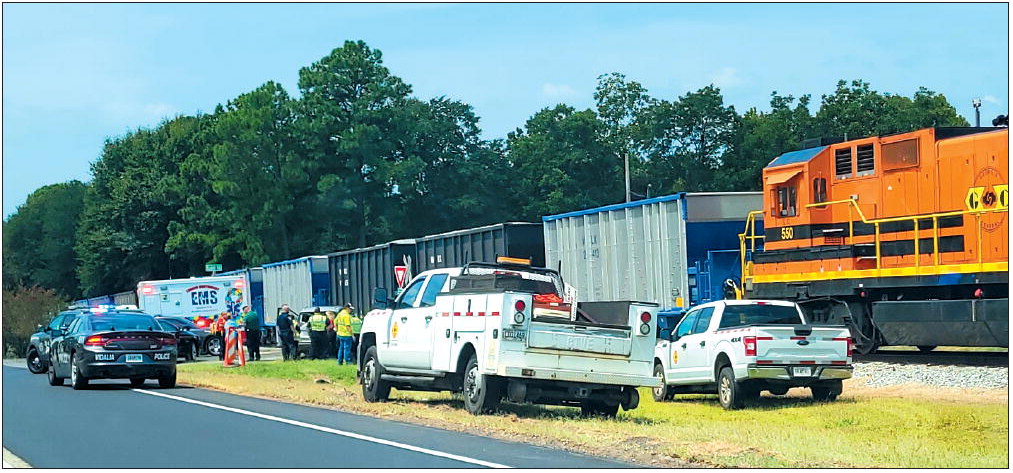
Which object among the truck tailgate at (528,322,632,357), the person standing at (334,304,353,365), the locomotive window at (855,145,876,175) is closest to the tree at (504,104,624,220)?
the person standing at (334,304,353,365)

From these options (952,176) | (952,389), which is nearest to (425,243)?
(952,176)

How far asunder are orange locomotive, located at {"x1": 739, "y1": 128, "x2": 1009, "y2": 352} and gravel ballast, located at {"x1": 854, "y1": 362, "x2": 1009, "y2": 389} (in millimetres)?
671

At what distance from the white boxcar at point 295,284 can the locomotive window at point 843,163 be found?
25.5 m

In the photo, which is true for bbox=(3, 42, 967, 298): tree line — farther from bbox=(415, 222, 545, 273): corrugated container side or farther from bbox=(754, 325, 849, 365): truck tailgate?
bbox=(754, 325, 849, 365): truck tailgate

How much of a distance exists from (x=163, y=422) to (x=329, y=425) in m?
2.35

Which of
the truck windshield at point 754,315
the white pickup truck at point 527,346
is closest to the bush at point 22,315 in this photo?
the white pickup truck at point 527,346

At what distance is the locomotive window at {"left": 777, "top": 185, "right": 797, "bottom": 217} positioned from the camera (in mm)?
26008

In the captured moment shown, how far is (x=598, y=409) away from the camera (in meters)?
17.7

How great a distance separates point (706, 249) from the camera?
26.9 meters

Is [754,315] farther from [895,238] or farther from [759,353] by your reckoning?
[895,238]

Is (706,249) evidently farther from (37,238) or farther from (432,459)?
(37,238)

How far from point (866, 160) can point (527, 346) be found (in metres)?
11.3

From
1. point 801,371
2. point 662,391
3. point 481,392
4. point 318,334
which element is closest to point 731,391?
point 801,371

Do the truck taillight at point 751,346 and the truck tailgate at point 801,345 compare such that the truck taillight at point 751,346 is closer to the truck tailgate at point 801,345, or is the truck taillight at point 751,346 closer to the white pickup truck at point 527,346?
the truck tailgate at point 801,345
